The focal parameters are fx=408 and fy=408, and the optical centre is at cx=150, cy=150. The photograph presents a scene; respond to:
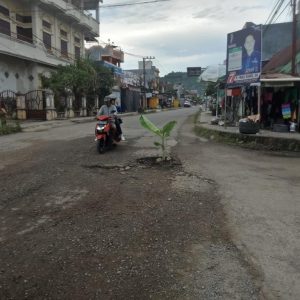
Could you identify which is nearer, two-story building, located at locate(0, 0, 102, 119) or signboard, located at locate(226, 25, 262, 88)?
signboard, located at locate(226, 25, 262, 88)

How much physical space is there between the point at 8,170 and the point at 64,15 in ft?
105

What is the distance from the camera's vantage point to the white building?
1147 inches

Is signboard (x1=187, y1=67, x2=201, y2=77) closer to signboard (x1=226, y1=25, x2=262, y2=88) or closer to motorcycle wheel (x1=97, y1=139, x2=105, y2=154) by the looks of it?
signboard (x1=226, y1=25, x2=262, y2=88)

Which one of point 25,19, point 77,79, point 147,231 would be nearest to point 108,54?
point 25,19

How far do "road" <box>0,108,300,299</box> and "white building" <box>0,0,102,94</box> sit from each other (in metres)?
21.5

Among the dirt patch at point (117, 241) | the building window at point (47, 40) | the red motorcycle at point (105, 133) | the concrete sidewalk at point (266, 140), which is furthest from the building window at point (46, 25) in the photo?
the dirt patch at point (117, 241)

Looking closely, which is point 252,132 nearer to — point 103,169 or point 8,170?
point 103,169

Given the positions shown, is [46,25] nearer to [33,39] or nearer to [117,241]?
[33,39]

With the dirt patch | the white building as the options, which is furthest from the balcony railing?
the dirt patch

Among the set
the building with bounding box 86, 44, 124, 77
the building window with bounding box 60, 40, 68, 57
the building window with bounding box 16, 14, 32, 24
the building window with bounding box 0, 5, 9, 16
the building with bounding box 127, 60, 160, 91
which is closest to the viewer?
the building window with bounding box 0, 5, 9, 16

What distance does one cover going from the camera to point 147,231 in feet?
16.5

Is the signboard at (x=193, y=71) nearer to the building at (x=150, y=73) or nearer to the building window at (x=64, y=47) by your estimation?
the building at (x=150, y=73)

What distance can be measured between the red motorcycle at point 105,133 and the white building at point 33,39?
58.2 feet

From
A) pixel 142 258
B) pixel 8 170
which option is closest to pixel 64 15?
pixel 8 170
